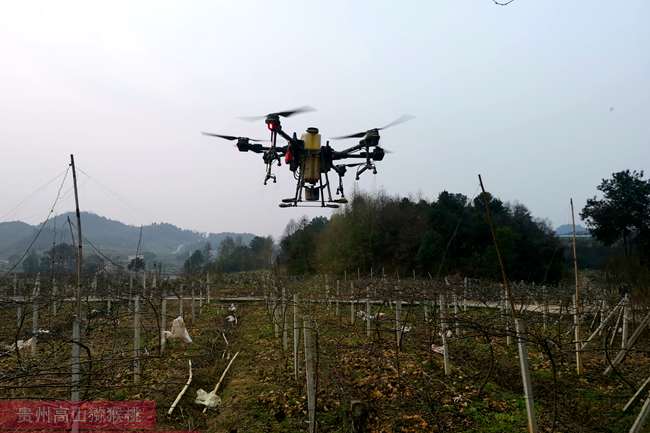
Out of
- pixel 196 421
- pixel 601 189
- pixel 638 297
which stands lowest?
pixel 196 421

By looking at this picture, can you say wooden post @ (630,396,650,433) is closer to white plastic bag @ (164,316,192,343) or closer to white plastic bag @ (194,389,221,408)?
white plastic bag @ (194,389,221,408)

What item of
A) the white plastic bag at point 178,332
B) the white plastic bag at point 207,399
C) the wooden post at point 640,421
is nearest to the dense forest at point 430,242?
the white plastic bag at point 178,332

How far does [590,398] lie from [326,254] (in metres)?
26.5

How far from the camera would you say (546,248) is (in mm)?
31375

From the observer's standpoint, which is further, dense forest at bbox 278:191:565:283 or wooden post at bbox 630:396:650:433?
dense forest at bbox 278:191:565:283

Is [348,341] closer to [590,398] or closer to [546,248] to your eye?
[590,398]

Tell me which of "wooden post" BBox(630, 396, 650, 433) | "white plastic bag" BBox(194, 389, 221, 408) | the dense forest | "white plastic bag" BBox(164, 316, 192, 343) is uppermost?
the dense forest

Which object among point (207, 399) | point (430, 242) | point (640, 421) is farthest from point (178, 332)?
point (430, 242)

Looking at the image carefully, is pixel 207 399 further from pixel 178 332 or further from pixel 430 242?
pixel 430 242

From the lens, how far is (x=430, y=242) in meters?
31.7

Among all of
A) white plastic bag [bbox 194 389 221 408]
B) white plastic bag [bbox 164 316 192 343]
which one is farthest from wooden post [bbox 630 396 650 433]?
white plastic bag [bbox 164 316 192 343]

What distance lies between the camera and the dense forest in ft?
101

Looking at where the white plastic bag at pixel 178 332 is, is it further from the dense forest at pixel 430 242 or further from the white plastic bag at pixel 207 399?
the dense forest at pixel 430 242

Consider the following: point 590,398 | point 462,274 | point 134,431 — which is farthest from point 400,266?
point 134,431
